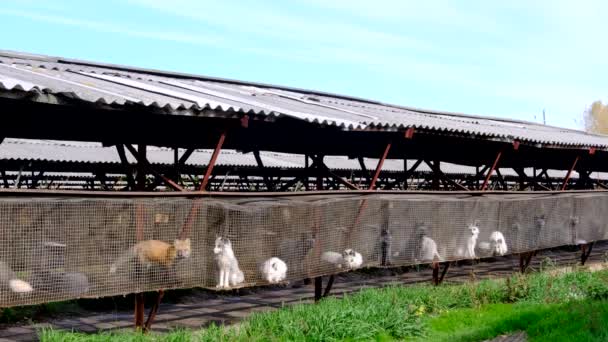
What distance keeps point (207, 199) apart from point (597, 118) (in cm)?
6970

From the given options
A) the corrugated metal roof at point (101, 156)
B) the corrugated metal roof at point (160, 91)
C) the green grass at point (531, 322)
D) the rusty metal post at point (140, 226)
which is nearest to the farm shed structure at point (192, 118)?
the corrugated metal roof at point (160, 91)

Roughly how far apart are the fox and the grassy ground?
82cm

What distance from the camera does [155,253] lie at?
24.8ft

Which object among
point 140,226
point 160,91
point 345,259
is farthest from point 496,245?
point 140,226

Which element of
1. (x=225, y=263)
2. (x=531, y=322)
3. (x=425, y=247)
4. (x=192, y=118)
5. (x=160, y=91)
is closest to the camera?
(x=225, y=263)

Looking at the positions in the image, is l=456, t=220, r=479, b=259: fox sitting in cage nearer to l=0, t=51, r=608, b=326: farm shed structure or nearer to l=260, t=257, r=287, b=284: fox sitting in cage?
l=0, t=51, r=608, b=326: farm shed structure

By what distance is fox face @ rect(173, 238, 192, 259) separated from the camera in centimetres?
777

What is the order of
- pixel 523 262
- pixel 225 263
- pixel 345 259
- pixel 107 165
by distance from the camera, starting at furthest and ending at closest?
1. pixel 107 165
2. pixel 523 262
3. pixel 345 259
4. pixel 225 263

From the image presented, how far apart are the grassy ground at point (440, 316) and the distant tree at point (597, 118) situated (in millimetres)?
62310

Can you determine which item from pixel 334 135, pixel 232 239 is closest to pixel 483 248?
pixel 334 135

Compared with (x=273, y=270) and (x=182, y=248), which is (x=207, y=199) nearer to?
(x=182, y=248)

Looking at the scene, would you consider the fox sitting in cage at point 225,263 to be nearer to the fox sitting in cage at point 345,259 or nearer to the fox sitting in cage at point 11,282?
the fox sitting in cage at point 345,259

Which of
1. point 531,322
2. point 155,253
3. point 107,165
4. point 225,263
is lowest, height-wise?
point 531,322

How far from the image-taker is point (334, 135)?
41.7 ft
